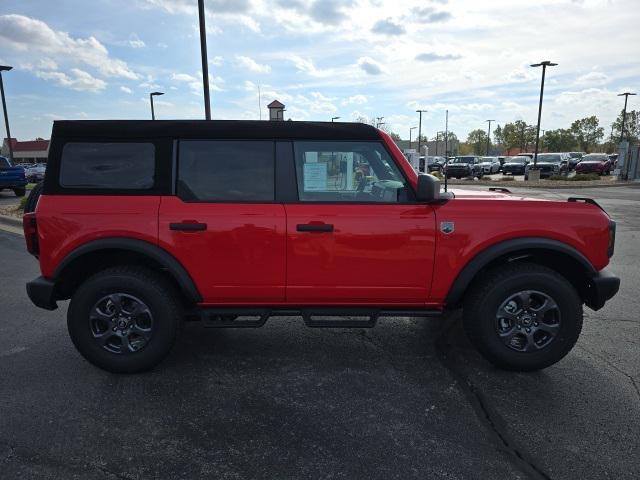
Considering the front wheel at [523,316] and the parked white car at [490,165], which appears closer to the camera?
the front wheel at [523,316]

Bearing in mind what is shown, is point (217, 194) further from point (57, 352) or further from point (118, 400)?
point (57, 352)

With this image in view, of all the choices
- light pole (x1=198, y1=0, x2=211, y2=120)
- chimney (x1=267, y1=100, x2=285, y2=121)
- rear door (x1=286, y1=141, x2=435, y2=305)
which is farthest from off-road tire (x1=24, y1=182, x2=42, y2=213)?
chimney (x1=267, y1=100, x2=285, y2=121)

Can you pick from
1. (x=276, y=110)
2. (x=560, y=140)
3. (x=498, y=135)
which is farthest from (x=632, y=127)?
(x=276, y=110)

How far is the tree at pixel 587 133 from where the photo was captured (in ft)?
285

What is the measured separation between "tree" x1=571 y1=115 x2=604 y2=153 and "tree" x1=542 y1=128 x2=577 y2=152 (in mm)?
1365

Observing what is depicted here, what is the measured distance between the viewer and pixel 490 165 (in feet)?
130

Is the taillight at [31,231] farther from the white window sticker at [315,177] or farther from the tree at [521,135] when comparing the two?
the tree at [521,135]

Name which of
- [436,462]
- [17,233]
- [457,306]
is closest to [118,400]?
[436,462]

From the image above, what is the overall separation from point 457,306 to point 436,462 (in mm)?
1456

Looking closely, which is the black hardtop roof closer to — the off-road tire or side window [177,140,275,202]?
side window [177,140,275,202]

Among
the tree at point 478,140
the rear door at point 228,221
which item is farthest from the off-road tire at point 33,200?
the tree at point 478,140

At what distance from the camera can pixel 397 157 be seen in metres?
3.49

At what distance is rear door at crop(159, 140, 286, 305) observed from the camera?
3410 millimetres

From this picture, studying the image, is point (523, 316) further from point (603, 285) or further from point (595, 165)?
point (595, 165)
